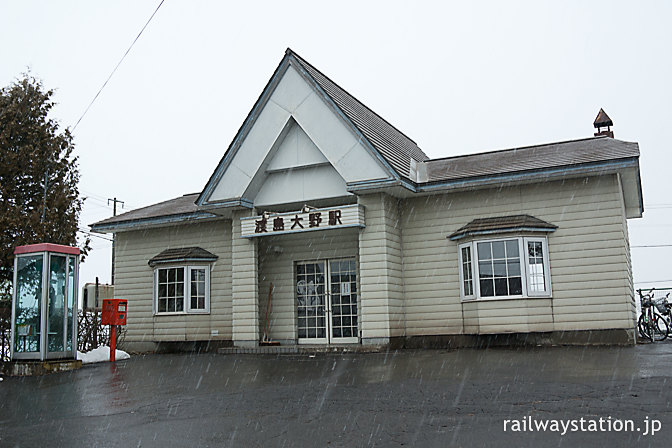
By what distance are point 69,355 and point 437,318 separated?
7.74 metres

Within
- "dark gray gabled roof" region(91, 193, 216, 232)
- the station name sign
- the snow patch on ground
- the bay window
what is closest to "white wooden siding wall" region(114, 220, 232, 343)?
the bay window

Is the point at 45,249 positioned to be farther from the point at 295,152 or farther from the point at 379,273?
the point at 379,273

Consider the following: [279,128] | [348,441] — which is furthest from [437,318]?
[348,441]

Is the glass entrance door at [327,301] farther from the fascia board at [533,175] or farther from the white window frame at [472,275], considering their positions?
the fascia board at [533,175]

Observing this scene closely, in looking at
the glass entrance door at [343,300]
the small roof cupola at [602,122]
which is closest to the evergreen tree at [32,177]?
the glass entrance door at [343,300]

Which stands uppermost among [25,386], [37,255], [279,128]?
[279,128]

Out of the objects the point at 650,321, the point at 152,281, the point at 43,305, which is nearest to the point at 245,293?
the point at 152,281

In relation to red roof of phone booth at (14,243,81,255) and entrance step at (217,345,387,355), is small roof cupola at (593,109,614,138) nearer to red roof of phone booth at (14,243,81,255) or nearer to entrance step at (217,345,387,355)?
entrance step at (217,345,387,355)

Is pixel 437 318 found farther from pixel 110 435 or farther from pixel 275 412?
pixel 110 435

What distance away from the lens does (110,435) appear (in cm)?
546

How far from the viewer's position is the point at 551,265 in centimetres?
1284

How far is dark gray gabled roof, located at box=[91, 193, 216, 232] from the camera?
16.4 meters

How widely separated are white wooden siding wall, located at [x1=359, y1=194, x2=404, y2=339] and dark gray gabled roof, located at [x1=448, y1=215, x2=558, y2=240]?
5.20 feet

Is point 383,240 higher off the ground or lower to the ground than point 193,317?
higher
